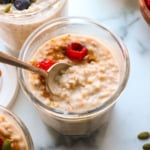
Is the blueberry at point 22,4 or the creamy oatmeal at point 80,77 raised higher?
the blueberry at point 22,4

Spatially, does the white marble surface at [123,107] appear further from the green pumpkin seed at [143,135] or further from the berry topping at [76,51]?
the berry topping at [76,51]

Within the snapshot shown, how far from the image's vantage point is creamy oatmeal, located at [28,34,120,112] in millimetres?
1081

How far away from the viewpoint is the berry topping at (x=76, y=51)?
1.14 metres

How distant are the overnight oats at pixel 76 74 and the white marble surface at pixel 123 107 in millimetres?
37

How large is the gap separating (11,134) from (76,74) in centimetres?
21

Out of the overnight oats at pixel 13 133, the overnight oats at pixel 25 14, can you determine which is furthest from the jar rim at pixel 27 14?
the overnight oats at pixel 13 133

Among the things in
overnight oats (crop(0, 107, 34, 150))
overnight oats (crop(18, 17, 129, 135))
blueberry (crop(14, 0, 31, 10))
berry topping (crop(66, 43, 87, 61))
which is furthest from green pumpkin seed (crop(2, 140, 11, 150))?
blueberry (crop(14, 0, 31, 10))

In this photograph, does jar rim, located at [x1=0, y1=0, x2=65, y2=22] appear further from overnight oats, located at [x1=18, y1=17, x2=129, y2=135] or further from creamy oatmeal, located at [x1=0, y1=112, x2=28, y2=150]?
creamy oatmeal, located at [x1=0, y1=112, x2=28, y2=150]

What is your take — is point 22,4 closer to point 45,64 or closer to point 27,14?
point 27,14

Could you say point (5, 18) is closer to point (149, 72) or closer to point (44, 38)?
point (44, 38)

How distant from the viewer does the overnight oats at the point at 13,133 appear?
1.06m

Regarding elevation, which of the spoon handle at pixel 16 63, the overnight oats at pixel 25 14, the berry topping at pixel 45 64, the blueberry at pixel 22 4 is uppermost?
the blueberry at pixel 22 4

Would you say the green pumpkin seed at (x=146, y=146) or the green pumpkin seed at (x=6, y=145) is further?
the green pumpkin seed at (x=146, y=146)

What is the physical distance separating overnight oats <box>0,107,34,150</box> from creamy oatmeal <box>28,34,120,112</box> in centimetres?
8
